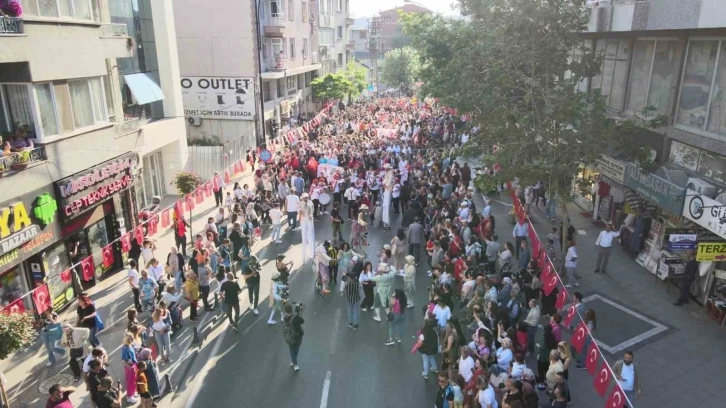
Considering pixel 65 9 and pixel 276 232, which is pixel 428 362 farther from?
pixel 65 9

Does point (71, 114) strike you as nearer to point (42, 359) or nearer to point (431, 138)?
point (42, 359)

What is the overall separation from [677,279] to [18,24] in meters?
18.4

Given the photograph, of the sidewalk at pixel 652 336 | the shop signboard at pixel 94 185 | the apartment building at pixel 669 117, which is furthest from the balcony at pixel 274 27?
the sidewalk at pixel 652 336

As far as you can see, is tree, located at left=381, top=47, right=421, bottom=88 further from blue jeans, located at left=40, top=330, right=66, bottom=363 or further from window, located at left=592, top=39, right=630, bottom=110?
blue jeans, located at left=40, top=330, right=66, bottom=363

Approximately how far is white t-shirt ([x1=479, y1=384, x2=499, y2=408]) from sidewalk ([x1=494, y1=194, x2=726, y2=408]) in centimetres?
290

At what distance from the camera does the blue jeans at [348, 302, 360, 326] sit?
41.3 feet

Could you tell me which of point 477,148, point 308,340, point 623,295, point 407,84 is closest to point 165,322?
point 308,340

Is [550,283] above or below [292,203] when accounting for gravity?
above

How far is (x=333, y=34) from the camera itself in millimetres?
57938

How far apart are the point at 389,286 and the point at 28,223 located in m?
8.89

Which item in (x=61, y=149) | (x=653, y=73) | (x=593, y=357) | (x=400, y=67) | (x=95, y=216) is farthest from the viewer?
(x=400, y=67)

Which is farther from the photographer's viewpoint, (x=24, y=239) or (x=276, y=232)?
(x=276, y=232)

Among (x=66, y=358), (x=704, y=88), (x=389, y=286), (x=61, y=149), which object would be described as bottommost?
(x=66, y=358)

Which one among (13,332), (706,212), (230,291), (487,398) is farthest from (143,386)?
(706,212)
